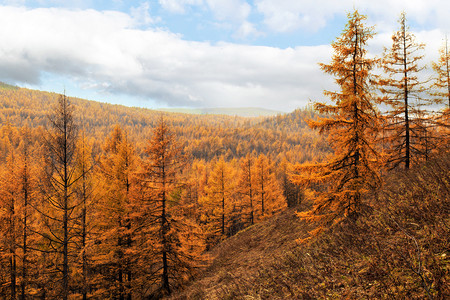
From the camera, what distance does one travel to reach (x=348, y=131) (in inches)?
435

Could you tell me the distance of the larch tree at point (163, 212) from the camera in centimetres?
1439

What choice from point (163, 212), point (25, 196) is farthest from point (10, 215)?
point (163, 212)

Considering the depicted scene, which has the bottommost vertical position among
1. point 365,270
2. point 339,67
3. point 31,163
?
point 365,270

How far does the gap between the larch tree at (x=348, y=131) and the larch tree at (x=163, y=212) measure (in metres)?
7.87

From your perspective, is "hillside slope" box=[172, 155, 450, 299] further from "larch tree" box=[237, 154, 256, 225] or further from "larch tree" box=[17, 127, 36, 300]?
"larch tree" box=[237, 154, 256, 225]

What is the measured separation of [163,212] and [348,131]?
11924mm

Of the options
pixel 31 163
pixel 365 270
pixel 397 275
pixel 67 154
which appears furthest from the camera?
pixel 31 163

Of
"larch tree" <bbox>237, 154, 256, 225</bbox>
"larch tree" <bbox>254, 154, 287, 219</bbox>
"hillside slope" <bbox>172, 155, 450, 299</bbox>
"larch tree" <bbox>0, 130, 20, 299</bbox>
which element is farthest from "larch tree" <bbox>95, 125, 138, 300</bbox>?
"larch tree" <bbox>254, 154, 287, 219</bbox>

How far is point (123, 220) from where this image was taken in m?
15.5

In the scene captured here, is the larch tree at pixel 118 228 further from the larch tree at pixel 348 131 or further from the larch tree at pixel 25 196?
the larch tree at pixel 348 131

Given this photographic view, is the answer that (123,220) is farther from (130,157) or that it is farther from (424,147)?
(424,147)

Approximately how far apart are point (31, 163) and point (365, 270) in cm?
2051

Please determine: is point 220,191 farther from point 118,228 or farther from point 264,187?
point 118,228

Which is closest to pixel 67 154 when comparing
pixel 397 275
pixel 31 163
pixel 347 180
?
pixel 31 163
